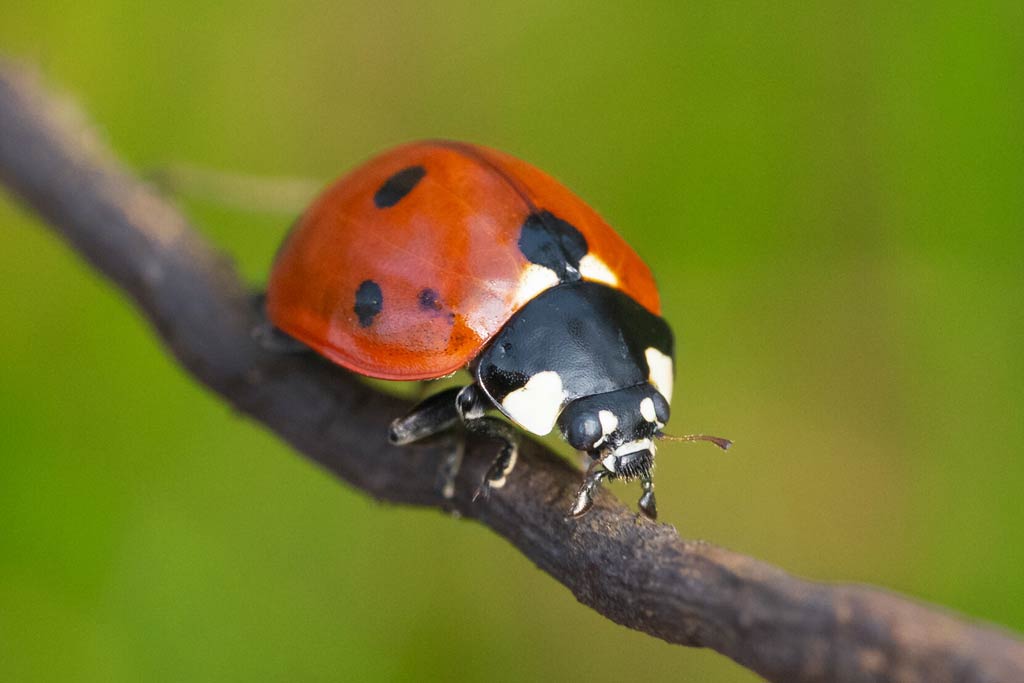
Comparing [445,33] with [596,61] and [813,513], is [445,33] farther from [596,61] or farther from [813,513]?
[813,513]

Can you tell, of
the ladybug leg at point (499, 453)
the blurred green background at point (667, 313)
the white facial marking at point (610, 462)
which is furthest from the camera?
the blurred green background at point (667, 313)

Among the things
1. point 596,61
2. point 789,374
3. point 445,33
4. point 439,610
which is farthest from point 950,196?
point 439,610

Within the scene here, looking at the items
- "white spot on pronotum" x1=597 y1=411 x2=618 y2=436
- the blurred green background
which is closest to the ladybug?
"white spot on pronotum" x1=597 y1=411 x2=618 y2=436

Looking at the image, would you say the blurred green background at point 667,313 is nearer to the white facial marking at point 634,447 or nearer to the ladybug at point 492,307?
the ladybug at point 492,307

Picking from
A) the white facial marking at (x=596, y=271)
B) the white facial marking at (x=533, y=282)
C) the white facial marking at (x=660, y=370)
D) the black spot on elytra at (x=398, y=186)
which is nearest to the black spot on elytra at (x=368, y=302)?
the black spot on elytra at (x=398, y=186)

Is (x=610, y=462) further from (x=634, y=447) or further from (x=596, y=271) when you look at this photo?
(x=596, y=271)
